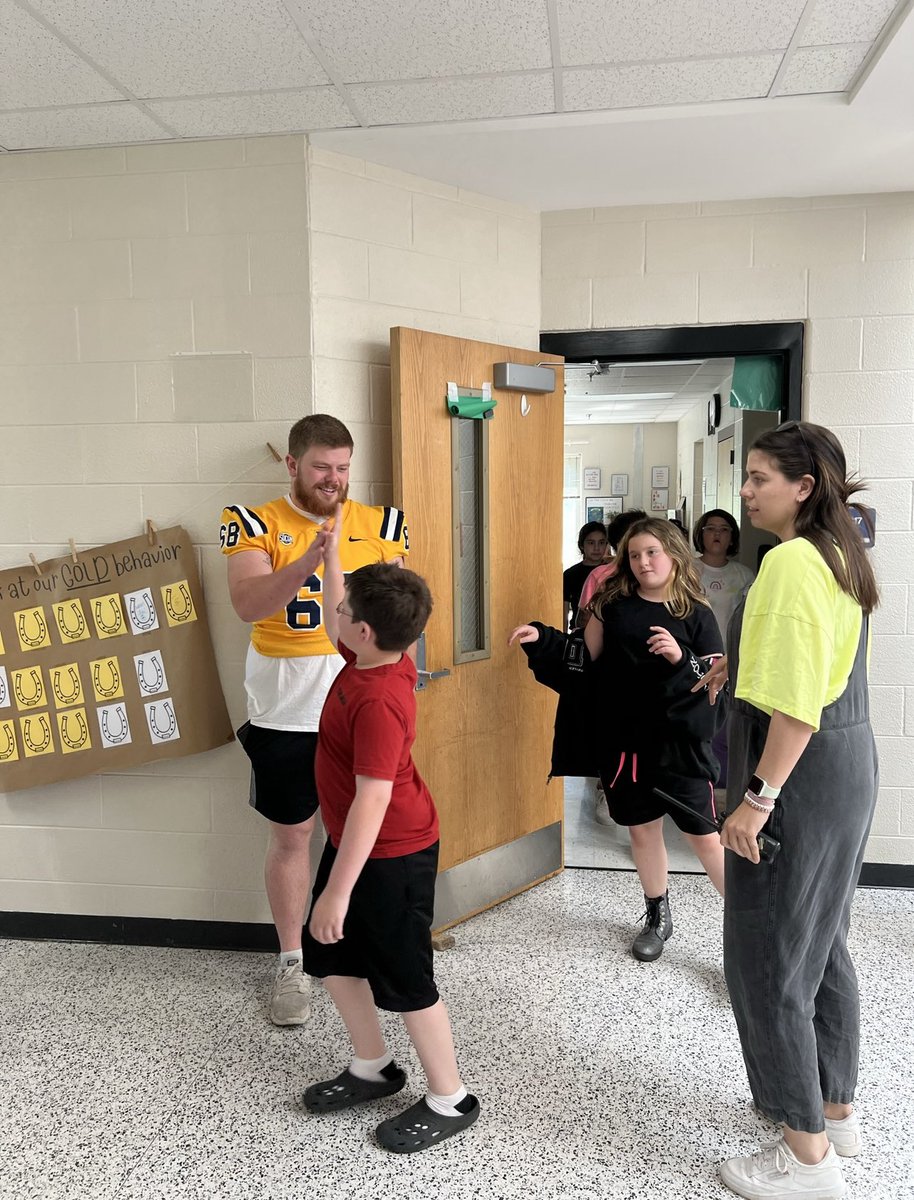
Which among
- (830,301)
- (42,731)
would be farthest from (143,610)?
(830,301)

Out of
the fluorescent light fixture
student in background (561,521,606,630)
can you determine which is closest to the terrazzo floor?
student in background (561,521,606,630)

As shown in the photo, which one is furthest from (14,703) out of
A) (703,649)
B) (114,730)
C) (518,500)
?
(703,649)

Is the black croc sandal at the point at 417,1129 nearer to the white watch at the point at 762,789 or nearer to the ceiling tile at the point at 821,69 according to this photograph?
the white watch at the point at 762,789

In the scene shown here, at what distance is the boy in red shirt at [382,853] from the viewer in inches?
65.9

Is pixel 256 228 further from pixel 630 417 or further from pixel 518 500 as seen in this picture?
pixel 630 417

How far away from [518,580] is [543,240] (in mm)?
1295

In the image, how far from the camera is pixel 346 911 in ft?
5.61

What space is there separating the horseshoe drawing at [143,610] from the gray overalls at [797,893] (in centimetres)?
182

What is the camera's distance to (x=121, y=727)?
2754mm

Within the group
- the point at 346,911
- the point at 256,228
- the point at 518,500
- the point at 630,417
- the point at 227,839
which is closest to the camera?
the point at 346,911

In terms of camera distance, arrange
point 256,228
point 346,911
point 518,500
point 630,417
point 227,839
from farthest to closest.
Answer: point 630,417 < point 518,500 < point 227,839 < point 256,228 < point 346,911

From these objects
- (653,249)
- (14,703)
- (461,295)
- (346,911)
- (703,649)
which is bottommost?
(346,911)

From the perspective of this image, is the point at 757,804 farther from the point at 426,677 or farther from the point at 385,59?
the point at 385,59

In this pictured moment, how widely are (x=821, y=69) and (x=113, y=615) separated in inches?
101
